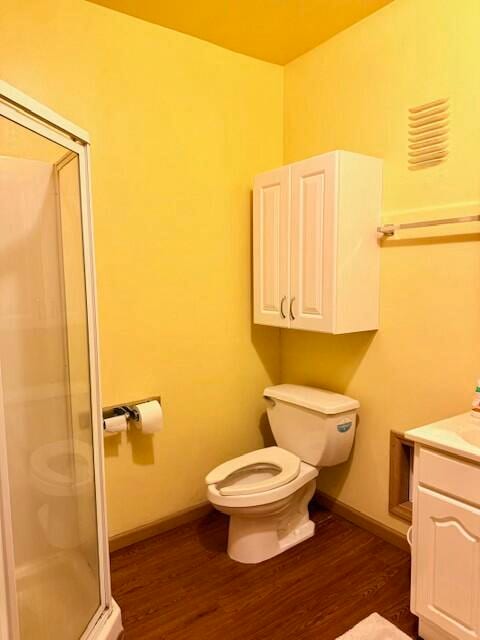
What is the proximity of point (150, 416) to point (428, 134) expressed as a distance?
175 centimetres

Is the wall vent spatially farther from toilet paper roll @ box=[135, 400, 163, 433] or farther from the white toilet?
toilet paper roll @ box=[135, 400, 163, 433]

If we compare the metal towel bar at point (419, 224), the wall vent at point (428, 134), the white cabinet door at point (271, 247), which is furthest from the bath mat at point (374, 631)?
the wall vent at point (428, 134)

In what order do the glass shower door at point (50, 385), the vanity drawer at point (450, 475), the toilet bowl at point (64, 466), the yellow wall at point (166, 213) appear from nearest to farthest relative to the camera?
the vanity drawer at point (450, 475), the glass shower door at point (50, 385), the toilet bowl at point (64, 466), the yellow wall at point (166, 213)

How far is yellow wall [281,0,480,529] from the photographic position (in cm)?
179

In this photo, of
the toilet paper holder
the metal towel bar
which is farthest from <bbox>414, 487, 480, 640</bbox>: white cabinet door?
the toilet paper holder

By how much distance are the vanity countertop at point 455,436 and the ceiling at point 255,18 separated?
1.82m

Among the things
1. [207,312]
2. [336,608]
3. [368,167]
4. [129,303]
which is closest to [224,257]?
[207,312]

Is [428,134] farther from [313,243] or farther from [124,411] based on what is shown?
[124,411]

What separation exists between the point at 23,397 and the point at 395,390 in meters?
1.60

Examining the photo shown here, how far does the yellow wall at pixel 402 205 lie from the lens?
1.79 meters

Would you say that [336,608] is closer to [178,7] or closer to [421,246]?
[421,246]

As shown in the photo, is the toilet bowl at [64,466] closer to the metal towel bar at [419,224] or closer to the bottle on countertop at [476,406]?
the bottle on countertop at [476,406]

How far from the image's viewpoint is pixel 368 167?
2045mm

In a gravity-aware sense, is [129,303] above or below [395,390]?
above
